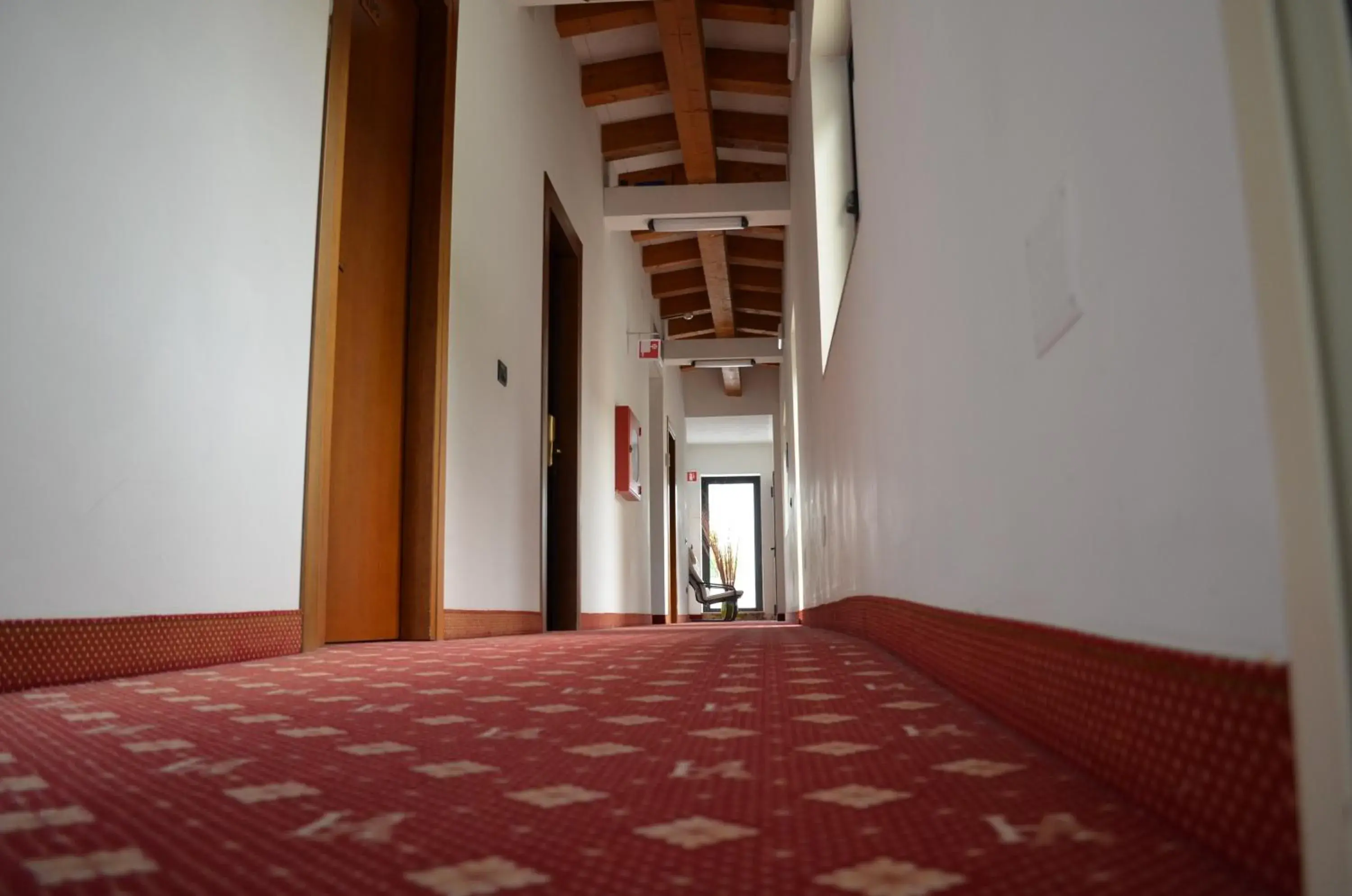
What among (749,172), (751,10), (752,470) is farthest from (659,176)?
(752,470)

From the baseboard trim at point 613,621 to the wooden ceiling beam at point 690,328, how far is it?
3.50m

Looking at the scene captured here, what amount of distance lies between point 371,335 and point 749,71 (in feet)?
12.6

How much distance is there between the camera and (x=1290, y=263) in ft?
A: 1.66

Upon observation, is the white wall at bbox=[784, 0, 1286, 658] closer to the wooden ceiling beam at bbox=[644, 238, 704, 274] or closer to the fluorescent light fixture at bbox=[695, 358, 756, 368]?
the wooden ceiling beam at bbox=[644, 238, 704, 274]

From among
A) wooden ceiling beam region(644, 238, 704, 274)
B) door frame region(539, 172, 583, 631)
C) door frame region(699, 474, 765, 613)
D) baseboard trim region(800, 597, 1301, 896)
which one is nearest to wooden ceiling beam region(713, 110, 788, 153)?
door frame region(539, 172, 583, 631)

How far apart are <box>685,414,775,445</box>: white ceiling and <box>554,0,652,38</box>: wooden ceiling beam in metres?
8.30

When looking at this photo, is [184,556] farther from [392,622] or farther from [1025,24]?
[1025,24]

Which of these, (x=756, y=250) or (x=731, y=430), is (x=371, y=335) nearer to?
(x=756, y=250)

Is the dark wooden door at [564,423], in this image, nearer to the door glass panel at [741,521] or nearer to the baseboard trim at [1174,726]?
the baseboard trim at [1174,726]

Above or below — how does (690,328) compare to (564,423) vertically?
above

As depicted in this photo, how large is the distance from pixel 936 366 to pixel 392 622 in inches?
94.8

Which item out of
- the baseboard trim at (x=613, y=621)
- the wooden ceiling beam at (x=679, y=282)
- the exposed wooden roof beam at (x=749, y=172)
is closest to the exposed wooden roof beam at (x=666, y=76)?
the exposed wooden roof beam at (x=749, y=172)

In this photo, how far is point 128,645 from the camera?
191cm

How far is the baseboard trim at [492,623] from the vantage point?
142 inches
